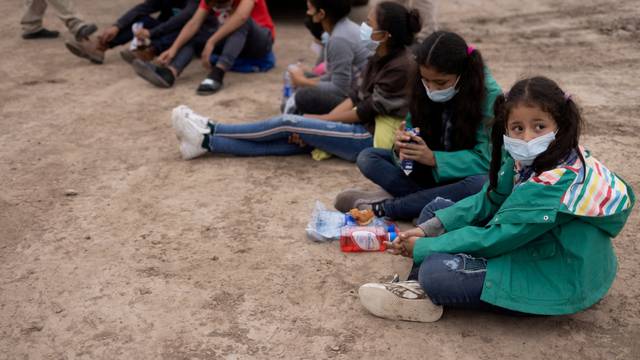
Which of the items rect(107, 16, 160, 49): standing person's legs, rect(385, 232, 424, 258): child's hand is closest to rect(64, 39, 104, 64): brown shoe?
rect(107, 16, 160, 49): standing person's legs

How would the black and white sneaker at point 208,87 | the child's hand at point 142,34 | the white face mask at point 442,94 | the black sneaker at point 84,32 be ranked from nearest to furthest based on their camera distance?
the white face mask at point 442,94, the black and white sneaker at point 208,87, the child's hand at point 142,34, the black sneaker at point 84,32

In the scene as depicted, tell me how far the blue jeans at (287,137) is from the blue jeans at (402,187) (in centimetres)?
42

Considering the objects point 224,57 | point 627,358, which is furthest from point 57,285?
point 224,57

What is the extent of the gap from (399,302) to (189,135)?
2.11 meters

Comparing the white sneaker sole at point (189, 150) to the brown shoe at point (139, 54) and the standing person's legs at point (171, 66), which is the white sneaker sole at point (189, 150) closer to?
the standing person's legs at point (171, 66)

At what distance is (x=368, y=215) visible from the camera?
133 inches

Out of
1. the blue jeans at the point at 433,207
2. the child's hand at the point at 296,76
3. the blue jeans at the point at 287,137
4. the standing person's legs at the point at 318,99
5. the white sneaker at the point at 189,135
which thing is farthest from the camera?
the child's hand at the point at 296,76

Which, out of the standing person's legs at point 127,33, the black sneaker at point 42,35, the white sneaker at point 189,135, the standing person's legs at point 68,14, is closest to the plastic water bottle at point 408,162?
the white sneaker at point 189,135

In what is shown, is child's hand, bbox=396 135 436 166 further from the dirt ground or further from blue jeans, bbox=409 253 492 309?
blue jeans, bbox=409 253 492 309

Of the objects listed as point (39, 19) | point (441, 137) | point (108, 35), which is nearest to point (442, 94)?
point (441, 137)

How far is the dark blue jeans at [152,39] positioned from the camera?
6020mm

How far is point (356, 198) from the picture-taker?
353 centimetres

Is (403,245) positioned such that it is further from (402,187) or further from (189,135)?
(189,135)

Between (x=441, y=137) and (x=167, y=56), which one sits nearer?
(x=441, y=137)
